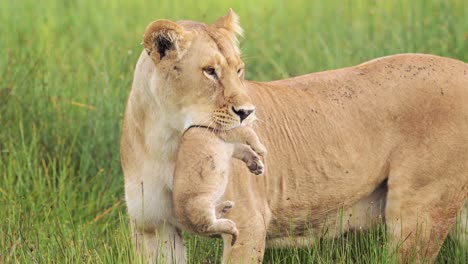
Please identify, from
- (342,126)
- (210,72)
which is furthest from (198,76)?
(342,126)

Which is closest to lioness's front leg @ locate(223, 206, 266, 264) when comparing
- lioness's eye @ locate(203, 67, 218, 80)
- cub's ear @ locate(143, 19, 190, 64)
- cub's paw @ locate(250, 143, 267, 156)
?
cub's paw @ locate(250, 143, 267, 156)

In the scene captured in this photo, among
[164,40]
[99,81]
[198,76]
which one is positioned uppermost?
[164,40]

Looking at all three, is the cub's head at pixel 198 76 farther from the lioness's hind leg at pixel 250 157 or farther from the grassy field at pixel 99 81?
the grassy field at pixel 99 81

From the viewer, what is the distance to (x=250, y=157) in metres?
4.20

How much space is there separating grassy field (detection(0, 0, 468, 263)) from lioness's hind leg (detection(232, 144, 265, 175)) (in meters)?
0.68

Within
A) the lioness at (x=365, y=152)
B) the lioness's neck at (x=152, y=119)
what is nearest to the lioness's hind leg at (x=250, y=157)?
the lioness's neck at (x=152, y=119)

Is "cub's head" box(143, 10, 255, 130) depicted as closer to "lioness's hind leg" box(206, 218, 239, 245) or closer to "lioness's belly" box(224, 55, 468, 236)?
"lioness's hind leg" box(206, 218, 239, 245)

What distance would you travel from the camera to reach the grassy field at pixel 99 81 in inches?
203

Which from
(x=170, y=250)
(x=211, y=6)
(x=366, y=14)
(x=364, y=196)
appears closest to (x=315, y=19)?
(x=366, y=14)

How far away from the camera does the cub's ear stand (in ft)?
14.0

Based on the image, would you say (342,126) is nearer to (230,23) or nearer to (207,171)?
(230,23)

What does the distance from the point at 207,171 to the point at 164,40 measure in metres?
0.61

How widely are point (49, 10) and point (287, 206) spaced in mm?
4839

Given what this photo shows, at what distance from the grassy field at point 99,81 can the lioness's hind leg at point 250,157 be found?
2.22 ft
